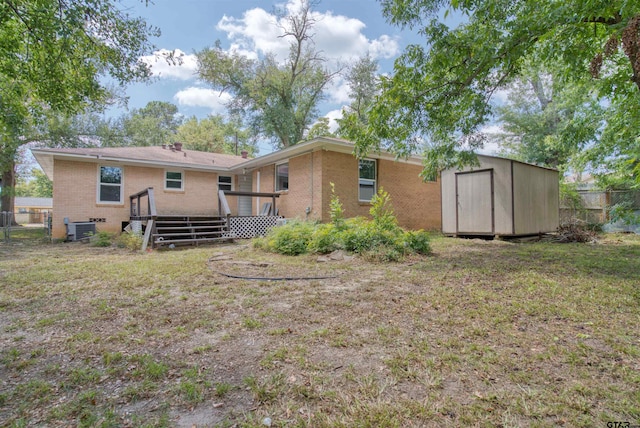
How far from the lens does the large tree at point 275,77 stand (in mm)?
20266

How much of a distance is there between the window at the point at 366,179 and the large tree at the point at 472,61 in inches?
134

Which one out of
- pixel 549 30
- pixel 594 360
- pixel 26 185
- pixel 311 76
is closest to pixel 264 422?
pixel 594 360

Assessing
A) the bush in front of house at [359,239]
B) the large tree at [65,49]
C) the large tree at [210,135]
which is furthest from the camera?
the large tree at [210,135]

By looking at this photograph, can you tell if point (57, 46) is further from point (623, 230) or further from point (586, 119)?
point (623, 230)

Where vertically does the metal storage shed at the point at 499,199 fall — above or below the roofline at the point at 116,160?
below

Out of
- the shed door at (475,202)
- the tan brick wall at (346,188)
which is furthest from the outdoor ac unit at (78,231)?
the shed door at (475,202)

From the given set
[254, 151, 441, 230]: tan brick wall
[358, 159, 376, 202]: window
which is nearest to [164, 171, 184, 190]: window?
[254, 151, 441, 230]: tan brick wall

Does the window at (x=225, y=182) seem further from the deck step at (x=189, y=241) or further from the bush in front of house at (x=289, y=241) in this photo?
the bush in front of house at (x=289, y=241)

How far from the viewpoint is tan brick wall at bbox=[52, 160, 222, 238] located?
1146cm

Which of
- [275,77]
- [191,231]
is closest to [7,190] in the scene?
[275,77]

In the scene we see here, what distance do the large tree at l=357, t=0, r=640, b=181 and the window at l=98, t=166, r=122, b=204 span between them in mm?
10584

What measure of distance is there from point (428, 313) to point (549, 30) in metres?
5.12

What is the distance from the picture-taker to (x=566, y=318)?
9.68ft

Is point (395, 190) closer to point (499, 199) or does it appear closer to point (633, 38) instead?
point (499, 199)
